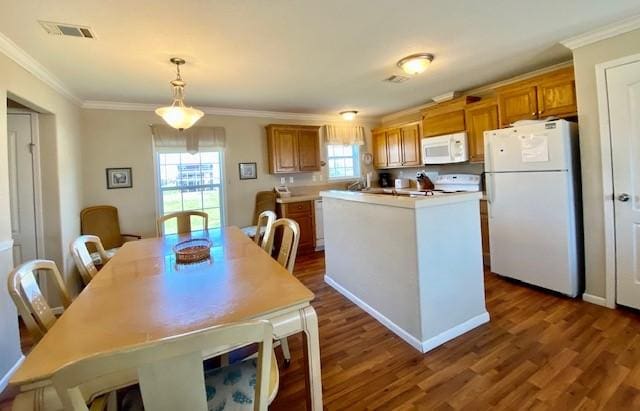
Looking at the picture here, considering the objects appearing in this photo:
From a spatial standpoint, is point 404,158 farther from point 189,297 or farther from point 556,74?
point 189,297

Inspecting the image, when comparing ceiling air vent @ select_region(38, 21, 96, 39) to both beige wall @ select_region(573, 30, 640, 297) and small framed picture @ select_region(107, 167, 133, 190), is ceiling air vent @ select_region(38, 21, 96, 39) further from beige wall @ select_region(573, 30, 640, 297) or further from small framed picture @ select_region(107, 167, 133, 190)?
beige wall @ select_region(573, 30, 640, 297)

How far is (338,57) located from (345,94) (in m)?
1.33

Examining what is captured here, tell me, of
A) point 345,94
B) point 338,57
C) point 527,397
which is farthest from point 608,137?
point 345,94

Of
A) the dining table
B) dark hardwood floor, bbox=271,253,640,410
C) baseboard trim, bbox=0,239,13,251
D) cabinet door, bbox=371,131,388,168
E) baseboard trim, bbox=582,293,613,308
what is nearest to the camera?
the dining table

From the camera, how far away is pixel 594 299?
8.77 ft

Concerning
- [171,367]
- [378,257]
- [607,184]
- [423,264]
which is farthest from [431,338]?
[607,184]

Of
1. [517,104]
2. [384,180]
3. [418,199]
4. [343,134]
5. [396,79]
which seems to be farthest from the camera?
[384,180]

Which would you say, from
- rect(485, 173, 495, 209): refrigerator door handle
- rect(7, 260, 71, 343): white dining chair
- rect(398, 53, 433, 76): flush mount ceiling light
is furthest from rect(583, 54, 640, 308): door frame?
rect(7, 260, 71, 343): white dining chair

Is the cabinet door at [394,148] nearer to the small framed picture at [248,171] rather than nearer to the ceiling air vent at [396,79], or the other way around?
the ceiling air vent at [396,79]

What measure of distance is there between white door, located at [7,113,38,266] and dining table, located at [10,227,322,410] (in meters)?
1.83

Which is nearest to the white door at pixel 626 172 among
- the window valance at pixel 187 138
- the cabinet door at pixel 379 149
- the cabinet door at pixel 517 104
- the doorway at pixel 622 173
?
the doorway at pixel 622 173

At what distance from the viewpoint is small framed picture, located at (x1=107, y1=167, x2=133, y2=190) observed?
3930mm

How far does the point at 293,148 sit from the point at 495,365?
3.94 m

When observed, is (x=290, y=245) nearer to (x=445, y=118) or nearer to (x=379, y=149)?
(x=445, y=118)
